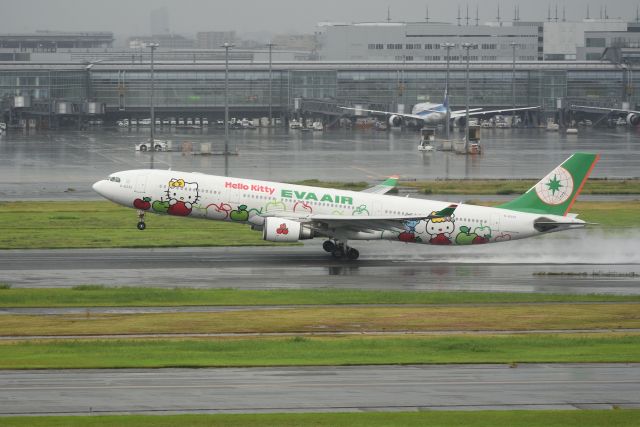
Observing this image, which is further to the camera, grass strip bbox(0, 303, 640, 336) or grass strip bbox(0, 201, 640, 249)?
grass strip bbox(0, 201, 640, 249)

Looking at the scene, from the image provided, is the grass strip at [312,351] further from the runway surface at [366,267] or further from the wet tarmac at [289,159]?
the wet tarmac at [289,159]

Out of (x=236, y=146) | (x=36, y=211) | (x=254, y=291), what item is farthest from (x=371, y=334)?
(x=236, y=146)

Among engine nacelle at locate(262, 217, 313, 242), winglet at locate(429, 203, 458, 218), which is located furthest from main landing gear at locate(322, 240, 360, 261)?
winglet at locate(429, 203, 458, 218)

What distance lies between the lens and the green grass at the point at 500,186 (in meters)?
105

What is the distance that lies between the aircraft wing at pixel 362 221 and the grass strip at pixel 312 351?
1943 centimetres

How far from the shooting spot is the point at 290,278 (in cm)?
6225

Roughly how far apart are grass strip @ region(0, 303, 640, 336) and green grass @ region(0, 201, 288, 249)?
21061 mm

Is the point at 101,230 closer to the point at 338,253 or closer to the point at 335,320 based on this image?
the point at 338,253

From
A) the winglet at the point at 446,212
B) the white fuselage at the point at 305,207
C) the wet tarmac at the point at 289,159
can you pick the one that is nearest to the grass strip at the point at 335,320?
the winglet at the point at 446,212

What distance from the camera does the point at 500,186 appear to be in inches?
4365

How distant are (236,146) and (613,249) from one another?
10167 centimetres

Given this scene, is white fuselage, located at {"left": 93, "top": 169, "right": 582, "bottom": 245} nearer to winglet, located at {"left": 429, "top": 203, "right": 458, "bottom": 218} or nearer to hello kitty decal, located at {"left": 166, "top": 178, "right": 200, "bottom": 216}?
hello kitty decal, located at {"left": 166, "top": 178, "right": 200, "bottom": 216}

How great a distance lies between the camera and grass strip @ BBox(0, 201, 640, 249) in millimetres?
73688

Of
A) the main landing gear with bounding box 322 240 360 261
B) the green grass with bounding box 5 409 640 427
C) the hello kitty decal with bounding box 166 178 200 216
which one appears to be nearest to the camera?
the green grass with bounding box 5 409 640 427
